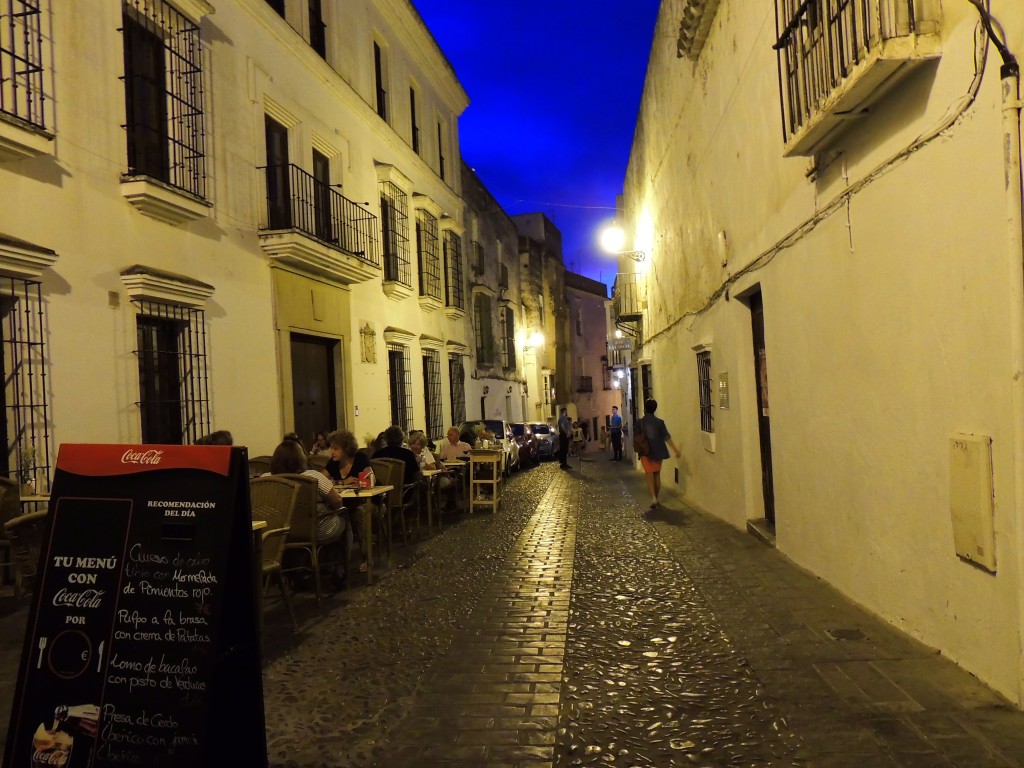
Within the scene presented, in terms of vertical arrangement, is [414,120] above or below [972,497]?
above

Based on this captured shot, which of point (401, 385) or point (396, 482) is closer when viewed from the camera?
point (396, 482)

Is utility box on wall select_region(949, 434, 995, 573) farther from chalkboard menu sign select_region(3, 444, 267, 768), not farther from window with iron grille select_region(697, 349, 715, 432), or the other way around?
window with iron grille select_region(697, 349, 715, 432)

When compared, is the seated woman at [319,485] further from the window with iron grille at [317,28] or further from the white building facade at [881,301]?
the window with iron grille at [317,28]

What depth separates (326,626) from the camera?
205 inches

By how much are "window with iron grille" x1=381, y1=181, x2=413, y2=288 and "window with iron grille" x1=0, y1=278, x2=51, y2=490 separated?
8669mm

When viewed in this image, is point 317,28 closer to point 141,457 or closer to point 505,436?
point 505,436

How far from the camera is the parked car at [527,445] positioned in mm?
20609

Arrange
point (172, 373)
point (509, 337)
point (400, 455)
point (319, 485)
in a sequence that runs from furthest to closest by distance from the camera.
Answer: point (509, 337)
point (400, 455)
point (172, 373)
point (319, 485)

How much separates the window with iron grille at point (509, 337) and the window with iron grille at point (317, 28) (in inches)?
576

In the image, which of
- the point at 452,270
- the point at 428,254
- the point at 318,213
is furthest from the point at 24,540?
the point at 452,270

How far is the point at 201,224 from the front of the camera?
28.2 feet

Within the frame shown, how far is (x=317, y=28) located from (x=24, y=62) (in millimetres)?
7162

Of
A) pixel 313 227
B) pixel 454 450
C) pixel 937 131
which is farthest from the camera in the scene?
pixel 313 227

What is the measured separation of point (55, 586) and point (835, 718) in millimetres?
3376
